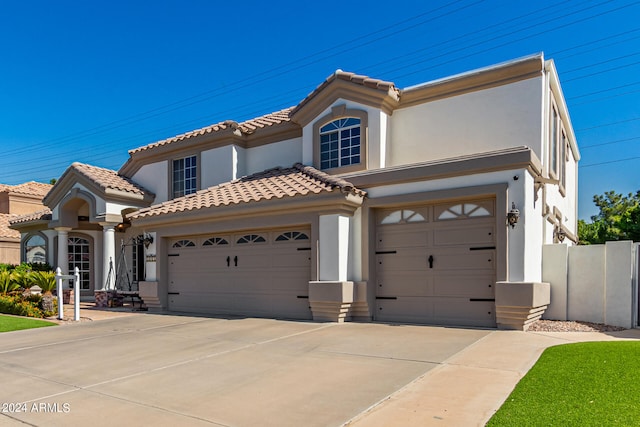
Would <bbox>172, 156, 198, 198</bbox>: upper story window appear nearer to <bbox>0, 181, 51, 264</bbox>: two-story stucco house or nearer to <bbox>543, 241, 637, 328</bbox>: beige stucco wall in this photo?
<bbox>0, 181, 51, 264</bbox>: two-story stucco house

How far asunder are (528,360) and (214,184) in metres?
12.6

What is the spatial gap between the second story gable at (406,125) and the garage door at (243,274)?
9.42 ft

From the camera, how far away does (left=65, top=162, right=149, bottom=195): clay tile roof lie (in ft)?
56.6

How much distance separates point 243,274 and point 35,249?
1458 centimetres

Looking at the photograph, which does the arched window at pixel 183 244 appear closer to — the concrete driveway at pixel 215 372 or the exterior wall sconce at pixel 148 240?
the exterior wall sconce at pixel 148 240

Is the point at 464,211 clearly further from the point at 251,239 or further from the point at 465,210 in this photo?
the point at 251,239

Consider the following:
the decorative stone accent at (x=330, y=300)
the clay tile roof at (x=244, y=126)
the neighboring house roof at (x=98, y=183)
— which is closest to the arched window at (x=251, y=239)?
the decorative stone accent at (x=330, y=300)

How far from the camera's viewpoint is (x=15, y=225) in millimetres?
21750

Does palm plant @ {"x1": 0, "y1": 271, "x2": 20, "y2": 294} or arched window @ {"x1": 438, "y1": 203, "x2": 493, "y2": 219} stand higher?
arched window @ {"x1": 438, "y1": 203, "x2": 493, "y2": 219}

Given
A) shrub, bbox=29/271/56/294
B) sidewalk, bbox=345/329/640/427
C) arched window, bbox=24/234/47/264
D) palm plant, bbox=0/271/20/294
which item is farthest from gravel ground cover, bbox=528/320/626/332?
arched window, bbox=24/234/47/264

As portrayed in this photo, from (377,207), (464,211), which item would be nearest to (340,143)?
(377,207)

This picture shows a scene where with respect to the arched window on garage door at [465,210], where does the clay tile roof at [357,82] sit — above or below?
above

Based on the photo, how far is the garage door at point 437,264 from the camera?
32.0 ft

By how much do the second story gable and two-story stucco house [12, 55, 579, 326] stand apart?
0.12ft
